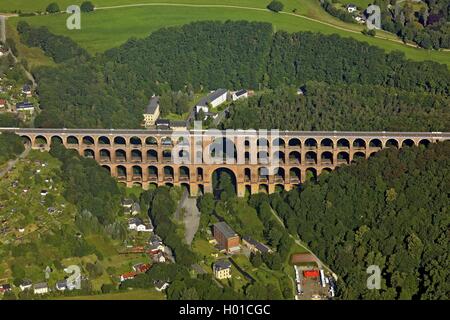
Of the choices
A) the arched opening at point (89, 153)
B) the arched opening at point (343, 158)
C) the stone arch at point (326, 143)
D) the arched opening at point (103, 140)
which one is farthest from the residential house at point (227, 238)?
the arched opening at point (89, 153)

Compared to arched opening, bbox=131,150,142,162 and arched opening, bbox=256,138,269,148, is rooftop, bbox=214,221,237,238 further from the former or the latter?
arched opening, bbox=131,150,142,162

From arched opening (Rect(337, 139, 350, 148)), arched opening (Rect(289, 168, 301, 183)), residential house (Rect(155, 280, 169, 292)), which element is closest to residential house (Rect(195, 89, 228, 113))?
arched opening (Rect(289, 168, 301, 183))

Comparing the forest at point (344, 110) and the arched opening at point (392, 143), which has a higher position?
the forest at point (344, 110)

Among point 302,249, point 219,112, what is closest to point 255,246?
point 302,249

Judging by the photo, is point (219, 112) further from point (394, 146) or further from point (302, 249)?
point (302, 249)

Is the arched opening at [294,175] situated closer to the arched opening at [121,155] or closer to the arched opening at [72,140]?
the arched opening at [121,155]

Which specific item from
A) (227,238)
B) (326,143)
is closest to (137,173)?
(227,238)
